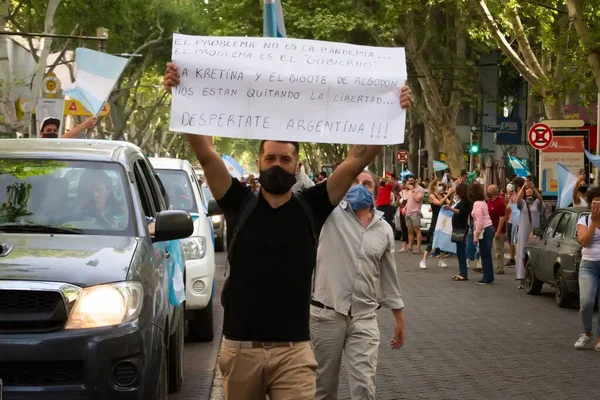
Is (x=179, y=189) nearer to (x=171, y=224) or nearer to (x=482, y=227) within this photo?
(x=171, y=224)

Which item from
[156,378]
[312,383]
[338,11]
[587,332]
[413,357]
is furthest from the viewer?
[338,11]

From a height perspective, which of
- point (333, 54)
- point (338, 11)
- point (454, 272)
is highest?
point (338, 11)

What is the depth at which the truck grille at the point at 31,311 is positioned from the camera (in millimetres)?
5719

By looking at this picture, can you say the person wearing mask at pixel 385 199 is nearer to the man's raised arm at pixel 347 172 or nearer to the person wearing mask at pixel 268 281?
the man's raised arm at pixel 347 172

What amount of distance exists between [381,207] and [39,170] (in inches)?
920

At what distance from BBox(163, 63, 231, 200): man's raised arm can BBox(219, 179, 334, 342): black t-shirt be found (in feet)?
0.16

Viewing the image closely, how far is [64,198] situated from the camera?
22.7ft

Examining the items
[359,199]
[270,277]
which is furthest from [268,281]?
[359,199]

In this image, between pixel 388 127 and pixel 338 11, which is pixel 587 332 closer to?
pixel 388 127

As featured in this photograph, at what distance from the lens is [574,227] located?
53.4 feet

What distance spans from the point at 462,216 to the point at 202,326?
10114mm

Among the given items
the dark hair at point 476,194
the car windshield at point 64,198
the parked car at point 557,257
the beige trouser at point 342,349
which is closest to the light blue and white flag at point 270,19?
the car windshield at point 64,198

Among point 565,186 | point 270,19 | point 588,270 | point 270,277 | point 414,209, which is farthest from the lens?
point 414,209

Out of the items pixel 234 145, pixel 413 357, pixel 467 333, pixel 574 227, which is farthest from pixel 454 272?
pixel 234 145
